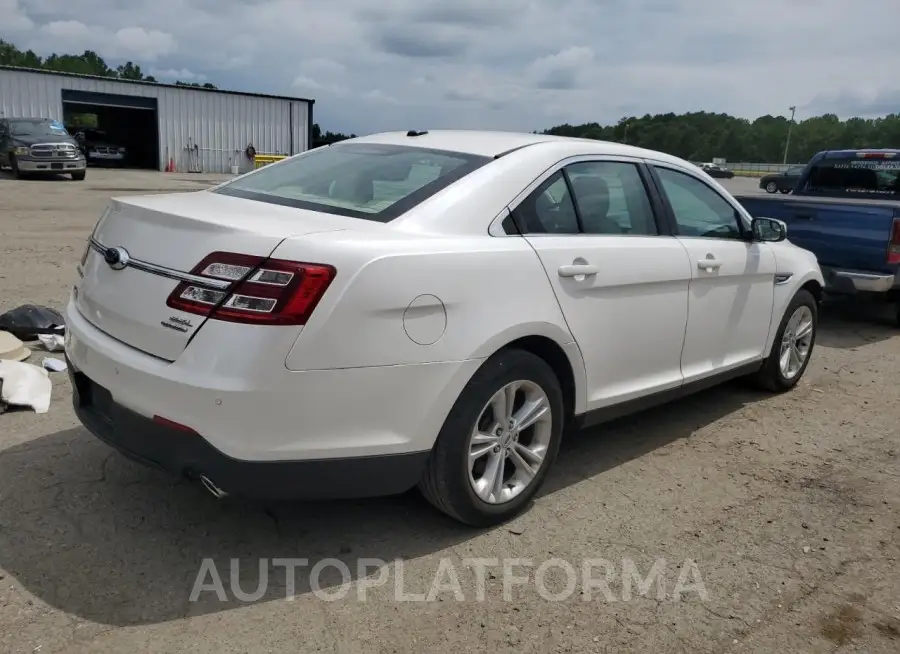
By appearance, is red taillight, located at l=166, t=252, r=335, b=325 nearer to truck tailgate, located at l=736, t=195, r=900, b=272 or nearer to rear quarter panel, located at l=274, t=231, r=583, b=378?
rear quarter panel, located at l=274, t=231, r=583, b=378

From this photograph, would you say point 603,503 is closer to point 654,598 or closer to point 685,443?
point 654,598

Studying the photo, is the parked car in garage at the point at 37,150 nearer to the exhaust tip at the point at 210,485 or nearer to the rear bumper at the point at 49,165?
the rear bumper at the point at 49,165

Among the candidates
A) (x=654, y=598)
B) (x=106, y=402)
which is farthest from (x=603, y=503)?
(x=106, y=402)

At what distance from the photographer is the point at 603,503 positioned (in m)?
3.70

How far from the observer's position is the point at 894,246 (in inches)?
286

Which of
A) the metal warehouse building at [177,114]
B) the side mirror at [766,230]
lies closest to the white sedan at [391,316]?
the side mirror at [766,230]

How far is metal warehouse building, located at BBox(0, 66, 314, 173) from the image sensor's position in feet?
104

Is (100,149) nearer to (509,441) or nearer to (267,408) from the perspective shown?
(509,441)

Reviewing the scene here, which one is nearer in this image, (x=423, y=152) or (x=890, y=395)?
(x=423, y=152)

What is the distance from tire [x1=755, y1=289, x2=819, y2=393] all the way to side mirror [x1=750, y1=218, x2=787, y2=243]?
63 cm

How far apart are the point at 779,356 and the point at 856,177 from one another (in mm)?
5227

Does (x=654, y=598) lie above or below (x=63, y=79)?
below

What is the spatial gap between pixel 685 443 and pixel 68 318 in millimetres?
3329

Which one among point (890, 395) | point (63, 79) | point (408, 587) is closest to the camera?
point (408, 587)
